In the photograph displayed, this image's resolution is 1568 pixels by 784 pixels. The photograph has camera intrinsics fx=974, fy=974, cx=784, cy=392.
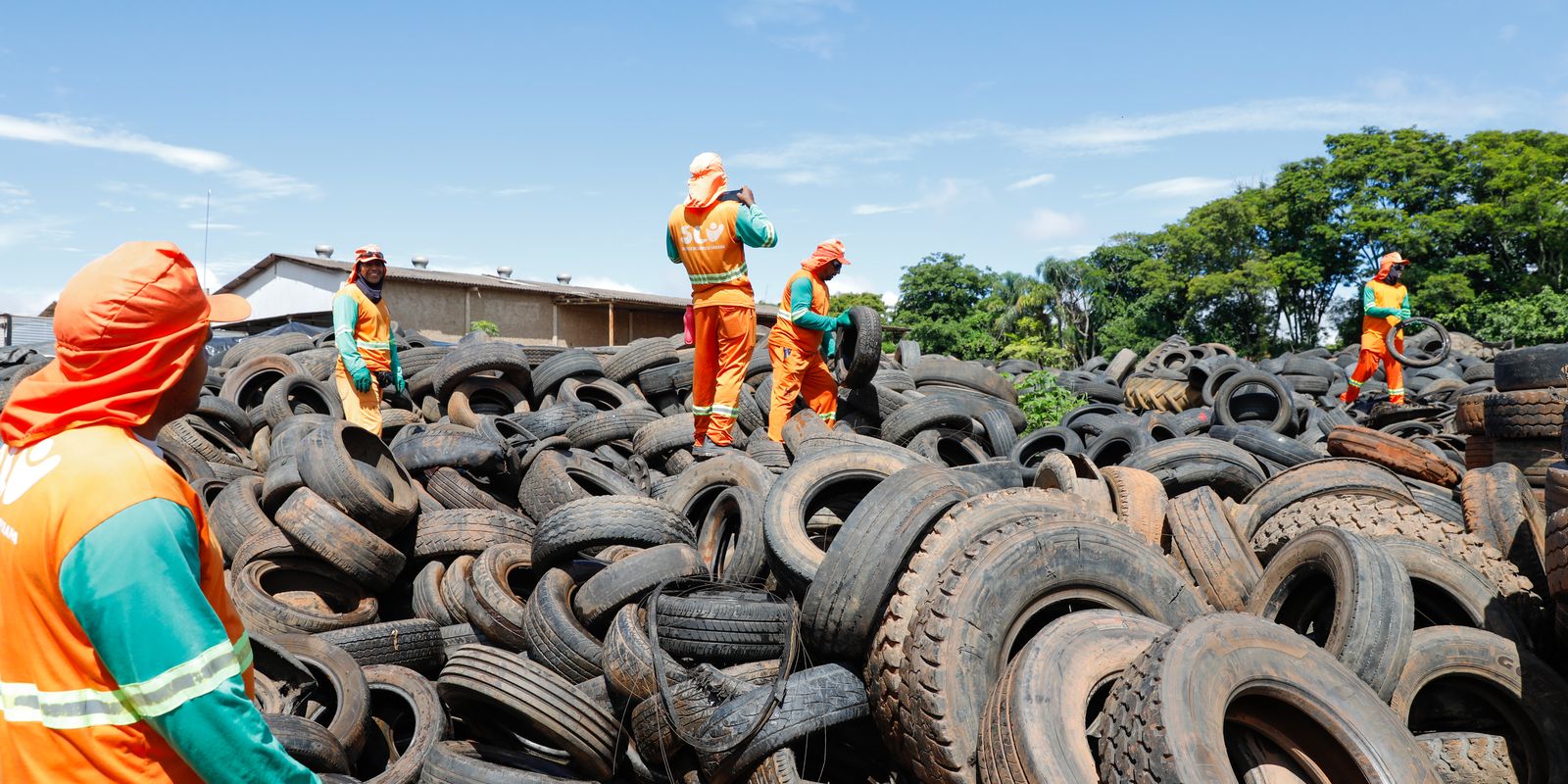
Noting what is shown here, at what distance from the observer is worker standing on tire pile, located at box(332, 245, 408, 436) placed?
7.70 meters

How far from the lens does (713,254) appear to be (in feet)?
24.3

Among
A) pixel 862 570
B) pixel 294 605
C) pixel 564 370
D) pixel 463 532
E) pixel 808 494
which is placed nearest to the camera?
pixel 862 570

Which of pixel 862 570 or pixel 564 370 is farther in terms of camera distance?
pixel 564 370

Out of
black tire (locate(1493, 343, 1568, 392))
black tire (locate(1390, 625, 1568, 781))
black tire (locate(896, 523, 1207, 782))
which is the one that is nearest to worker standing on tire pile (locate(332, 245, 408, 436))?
black tire (locate(896, 523, 1207, 782))

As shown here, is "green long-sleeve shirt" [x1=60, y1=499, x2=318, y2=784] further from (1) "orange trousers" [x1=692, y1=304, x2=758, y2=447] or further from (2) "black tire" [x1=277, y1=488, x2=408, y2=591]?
(1) "orange trousers" [x1=692, y1=304, x2=758, y2=447]

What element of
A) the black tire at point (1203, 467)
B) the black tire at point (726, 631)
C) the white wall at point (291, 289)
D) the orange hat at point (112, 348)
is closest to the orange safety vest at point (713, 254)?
the black tire at point (1203, 467)

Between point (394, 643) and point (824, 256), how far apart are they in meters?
5.03

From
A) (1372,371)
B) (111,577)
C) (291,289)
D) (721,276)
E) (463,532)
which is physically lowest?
(463,532)

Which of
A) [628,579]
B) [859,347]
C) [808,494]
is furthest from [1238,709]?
[859,347]

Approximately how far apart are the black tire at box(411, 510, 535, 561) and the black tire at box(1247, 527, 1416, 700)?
4261 mm

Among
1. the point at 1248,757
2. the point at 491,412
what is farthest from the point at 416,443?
the point at 1248,757

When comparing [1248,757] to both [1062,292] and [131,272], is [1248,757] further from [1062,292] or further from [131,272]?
[1062,292]

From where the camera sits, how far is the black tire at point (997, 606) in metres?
3.29

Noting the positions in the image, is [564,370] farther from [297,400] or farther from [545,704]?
[545,704]
